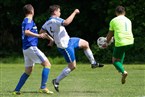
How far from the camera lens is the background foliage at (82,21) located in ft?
117

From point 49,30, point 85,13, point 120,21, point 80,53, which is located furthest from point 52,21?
point 85,13

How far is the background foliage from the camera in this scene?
1401 inches

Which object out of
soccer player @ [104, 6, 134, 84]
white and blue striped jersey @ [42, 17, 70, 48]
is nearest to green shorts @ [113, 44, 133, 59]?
soccer player @ [104, 6, 134, 84]

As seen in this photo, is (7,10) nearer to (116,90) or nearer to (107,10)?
(107,10)

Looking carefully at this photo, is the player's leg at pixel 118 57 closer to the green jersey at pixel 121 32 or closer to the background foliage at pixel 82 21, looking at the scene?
the green jersey at pixel 121 32

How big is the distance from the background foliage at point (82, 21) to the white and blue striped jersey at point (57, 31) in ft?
75.8

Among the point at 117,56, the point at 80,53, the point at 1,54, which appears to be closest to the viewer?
the point at 117,56

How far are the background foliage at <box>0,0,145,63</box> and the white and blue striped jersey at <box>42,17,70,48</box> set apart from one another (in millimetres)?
23108

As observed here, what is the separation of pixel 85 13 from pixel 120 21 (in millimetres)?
27011

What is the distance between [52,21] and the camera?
1146cm

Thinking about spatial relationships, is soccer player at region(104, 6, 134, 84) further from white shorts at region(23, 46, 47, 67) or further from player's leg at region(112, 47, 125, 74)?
white shorts at region(23, 46, 47, 67)

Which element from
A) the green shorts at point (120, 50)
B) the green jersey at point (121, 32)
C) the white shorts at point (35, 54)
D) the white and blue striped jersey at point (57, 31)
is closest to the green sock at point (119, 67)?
the green shorts at point (120, 50)

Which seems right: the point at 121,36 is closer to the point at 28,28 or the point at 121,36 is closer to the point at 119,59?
the point at 119,59

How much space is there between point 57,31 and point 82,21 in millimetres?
27265
